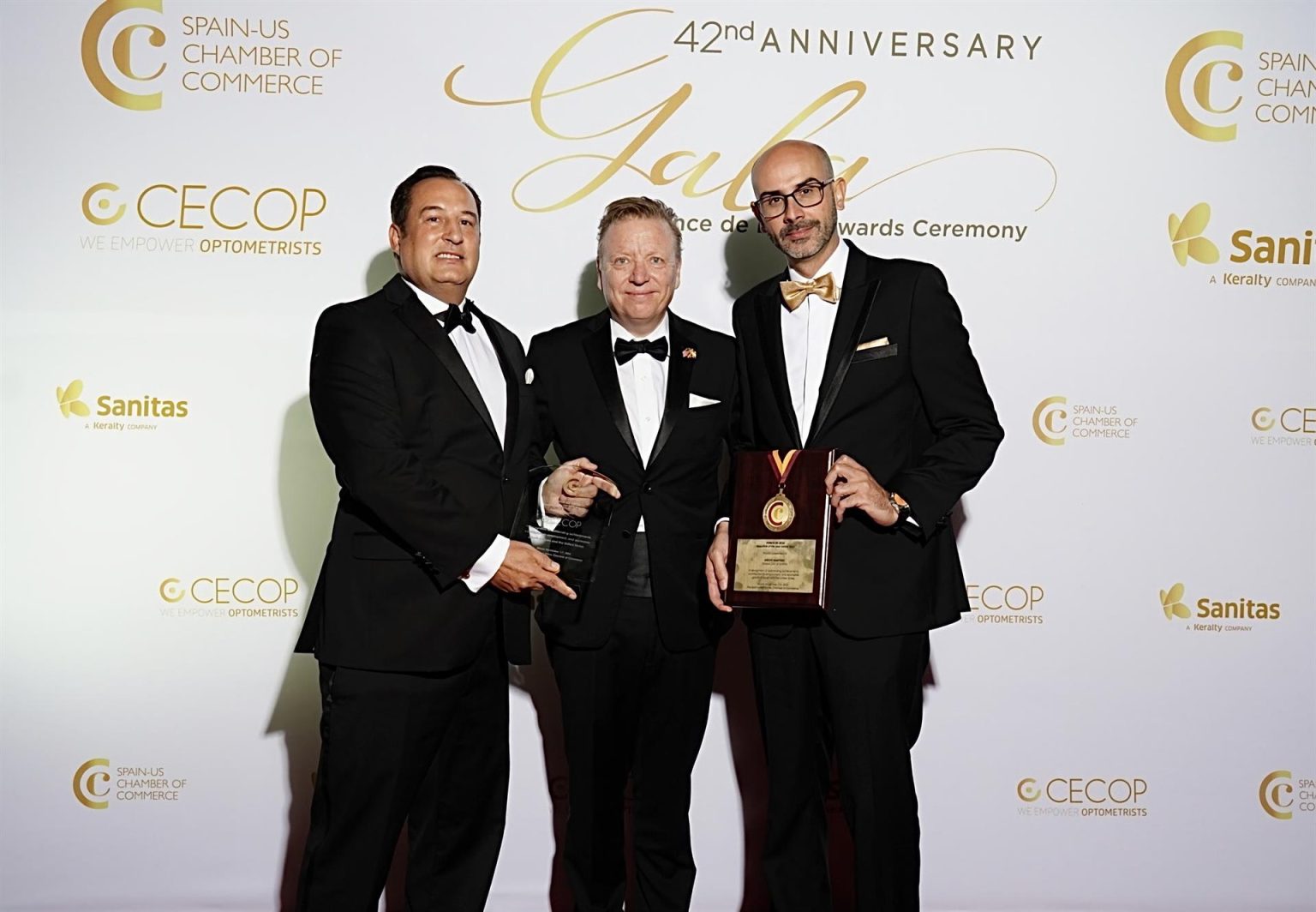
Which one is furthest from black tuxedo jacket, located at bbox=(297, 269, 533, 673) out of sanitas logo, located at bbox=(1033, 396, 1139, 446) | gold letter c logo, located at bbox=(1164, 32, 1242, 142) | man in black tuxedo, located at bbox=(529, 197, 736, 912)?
gold letter c logo, located at bbox=(1164, 32, 1242, 142)

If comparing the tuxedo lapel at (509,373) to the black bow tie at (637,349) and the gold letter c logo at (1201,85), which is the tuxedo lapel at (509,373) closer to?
the black bow tie at (637,349)

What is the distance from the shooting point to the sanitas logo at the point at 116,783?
141 inches

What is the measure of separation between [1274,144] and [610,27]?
6.83 ft

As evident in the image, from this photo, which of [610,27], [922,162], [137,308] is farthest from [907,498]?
[137,308]

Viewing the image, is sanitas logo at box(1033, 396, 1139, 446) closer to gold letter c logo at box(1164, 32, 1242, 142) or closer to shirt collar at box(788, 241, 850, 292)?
gold letter c logo at box(1164, 32, 1242, 142)

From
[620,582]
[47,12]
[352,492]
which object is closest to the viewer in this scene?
[352,492]

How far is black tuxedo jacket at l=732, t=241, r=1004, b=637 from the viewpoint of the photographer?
2643 mm

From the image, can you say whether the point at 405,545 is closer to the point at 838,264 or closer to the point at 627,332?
the point at 627,332

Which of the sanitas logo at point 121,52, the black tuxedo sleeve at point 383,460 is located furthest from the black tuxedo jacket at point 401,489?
the sanitas logo at point 121,52

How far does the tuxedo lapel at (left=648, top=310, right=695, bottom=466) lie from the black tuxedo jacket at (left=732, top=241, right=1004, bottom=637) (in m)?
0.21

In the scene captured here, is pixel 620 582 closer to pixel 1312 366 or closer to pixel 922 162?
pixel 922 162

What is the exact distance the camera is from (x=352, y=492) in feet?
8.52

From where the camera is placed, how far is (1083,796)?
145 inches

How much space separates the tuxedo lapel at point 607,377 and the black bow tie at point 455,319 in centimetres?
32
